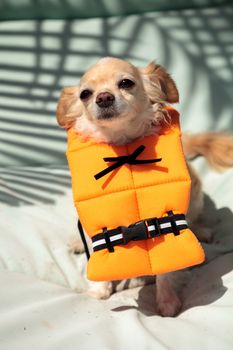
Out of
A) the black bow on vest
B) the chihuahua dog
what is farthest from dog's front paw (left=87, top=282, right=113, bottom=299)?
the black bow on vest

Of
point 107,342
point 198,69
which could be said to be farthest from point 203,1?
point 107,342

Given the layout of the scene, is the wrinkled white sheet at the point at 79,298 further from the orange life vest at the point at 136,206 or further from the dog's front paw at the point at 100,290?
the orange life vest at the point at 136,206

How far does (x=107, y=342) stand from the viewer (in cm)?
129

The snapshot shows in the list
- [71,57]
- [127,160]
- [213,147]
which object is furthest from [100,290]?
[71,57]

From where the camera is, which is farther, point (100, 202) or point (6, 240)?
point (6, 240)

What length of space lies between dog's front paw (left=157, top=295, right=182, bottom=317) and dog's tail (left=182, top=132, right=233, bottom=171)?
2.94ft

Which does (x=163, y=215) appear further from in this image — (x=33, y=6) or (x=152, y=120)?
(x=33, y=6)

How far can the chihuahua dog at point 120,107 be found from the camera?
1.59 metres

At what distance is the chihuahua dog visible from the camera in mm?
1593

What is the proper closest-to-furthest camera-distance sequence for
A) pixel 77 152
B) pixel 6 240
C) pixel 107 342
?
1. pixel 107 342
2. pixel 77 152
3. pixel 6 240

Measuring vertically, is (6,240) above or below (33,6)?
below

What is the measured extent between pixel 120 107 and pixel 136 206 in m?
0.34

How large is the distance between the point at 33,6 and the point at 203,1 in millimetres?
1015

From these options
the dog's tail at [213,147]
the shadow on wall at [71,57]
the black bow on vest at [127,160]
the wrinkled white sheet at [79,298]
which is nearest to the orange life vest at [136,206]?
the black bow on vest at [127,160]
